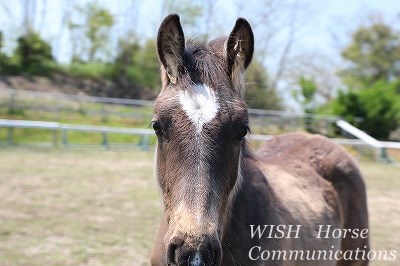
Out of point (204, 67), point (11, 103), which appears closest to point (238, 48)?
point (204, 67)

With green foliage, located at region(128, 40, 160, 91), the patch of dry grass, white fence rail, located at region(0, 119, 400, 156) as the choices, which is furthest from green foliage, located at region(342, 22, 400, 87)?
the patch of dry grass

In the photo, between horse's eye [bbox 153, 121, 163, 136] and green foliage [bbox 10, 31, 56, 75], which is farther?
green foliage [bbox 10, 31, 56, 75]

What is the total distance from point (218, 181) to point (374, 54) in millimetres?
43625

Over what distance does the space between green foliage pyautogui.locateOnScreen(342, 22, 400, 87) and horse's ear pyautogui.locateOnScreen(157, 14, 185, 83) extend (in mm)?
42255

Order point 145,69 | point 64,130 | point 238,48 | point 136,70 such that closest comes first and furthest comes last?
1. point 238,48
2. point 64,130
3. point 136,70
4. point 145,69

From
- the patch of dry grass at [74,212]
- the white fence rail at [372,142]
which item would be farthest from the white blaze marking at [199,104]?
the white fence rail at [372,142]

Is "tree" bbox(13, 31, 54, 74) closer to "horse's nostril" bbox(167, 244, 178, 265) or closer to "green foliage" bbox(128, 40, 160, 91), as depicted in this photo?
"green foliage" bbox(128, 40, 160, 91)

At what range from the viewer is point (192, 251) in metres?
2.06

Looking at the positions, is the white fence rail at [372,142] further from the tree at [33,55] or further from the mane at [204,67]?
the tree at [33,55]

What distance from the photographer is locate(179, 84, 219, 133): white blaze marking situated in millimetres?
2418

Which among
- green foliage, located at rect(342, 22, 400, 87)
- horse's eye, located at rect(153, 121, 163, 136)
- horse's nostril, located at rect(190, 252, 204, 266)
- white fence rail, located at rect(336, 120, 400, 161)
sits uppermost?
green foliage, located at rect(342, 22, 400, 87)

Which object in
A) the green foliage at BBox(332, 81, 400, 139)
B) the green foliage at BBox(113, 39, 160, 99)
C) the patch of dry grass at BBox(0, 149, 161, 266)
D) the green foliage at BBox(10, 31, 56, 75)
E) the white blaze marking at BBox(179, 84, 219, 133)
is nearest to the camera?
the white blaze marking at BBox(179, 84, 219, 133)

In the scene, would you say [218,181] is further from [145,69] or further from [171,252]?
[145,69]

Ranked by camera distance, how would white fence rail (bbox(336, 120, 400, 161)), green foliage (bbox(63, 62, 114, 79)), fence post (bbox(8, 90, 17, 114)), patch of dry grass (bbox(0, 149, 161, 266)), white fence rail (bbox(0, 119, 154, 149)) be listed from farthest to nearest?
1. green foliage (bbox(63, 62, 114, 79))
2. fence post (bbox(8, 90, 17, 114))
3. white fence rail (bbox(336, 120, 400, 161))
4. white fence rail (bbox(0, 119, 154, 149))
5. patch of dry grass (bbox(0, 149, 161, 266))
